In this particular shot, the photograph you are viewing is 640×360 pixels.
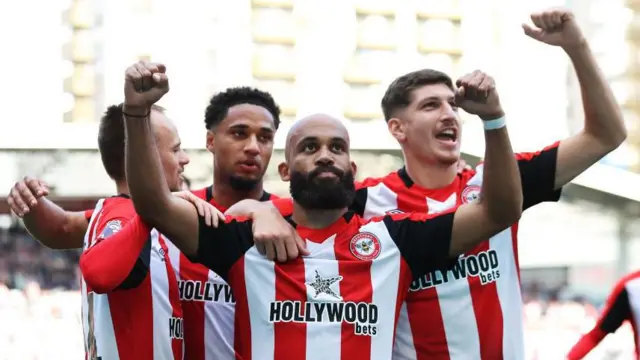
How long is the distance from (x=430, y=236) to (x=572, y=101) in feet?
274

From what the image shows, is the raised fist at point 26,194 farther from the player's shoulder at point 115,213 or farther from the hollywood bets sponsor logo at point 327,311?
the hollywood bets sponsor logo at point 327,311

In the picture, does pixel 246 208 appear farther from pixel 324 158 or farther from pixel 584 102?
pixel 584 102

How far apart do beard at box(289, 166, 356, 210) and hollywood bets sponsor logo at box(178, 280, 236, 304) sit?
21.0 inches

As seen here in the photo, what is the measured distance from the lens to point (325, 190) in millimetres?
2951

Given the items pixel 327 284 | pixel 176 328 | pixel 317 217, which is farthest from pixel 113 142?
pixel 327 284

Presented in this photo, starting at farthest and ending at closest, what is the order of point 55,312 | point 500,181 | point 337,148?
point 55,312, point 337,148, point 500,181

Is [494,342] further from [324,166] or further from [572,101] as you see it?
[572,101]

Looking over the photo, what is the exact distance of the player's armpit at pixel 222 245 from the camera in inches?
113

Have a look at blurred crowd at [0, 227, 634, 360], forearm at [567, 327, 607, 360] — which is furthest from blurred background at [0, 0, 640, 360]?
forearm at [567, 327, 607, 360]

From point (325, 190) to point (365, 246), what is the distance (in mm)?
219

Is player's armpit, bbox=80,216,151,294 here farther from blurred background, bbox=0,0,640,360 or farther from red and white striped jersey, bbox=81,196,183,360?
blurred background, bbox=0,0,640,360

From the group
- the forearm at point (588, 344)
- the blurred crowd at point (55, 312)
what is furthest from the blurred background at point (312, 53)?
the forearm at point (588, 344)

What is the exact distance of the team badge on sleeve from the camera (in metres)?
3.03

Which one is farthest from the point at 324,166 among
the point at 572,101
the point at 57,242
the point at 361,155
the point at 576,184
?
the point at 572,101
